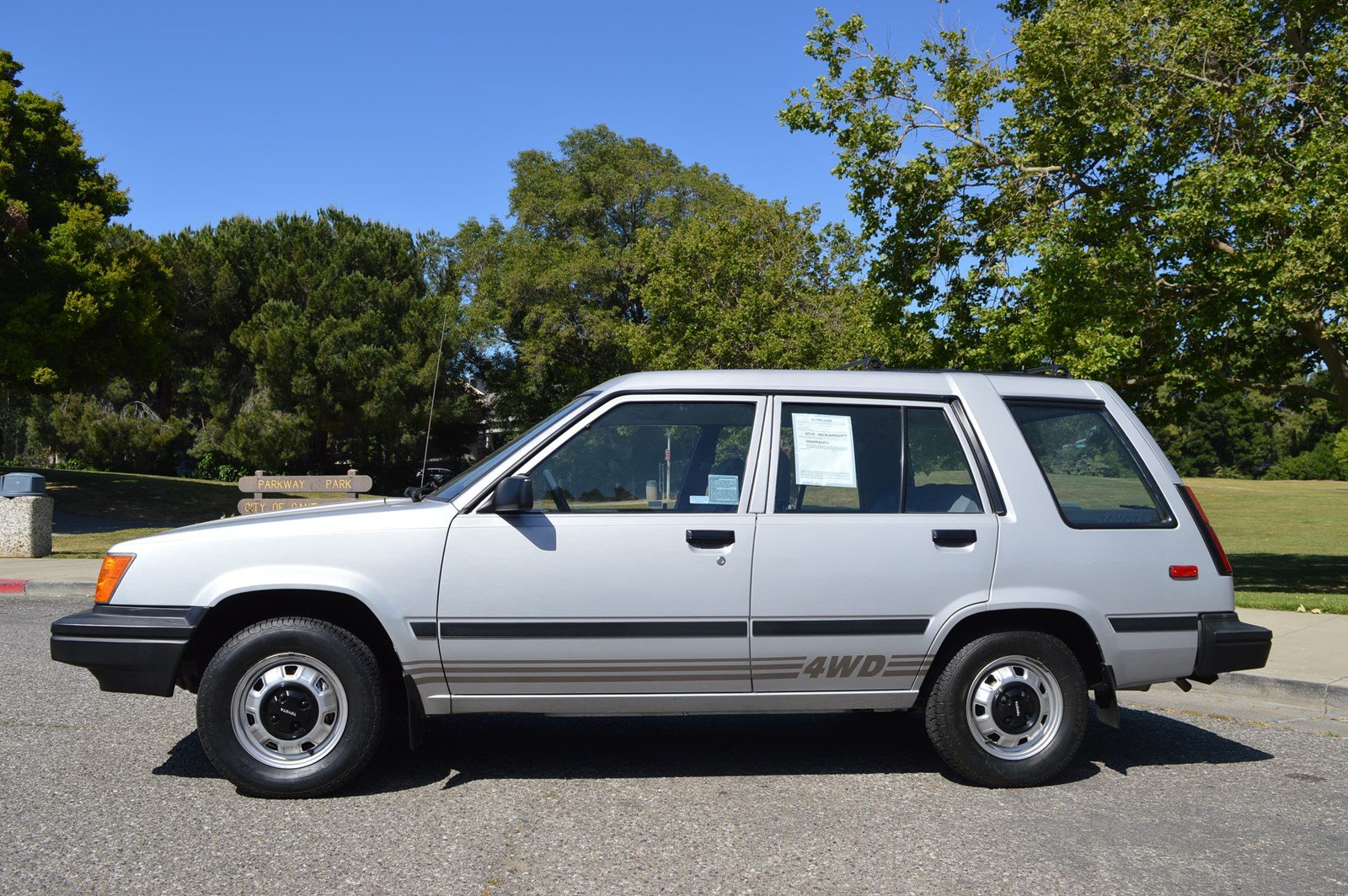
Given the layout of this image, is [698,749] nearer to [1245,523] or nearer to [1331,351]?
[1331,351]

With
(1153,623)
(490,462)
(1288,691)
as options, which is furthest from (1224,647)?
(490,462)

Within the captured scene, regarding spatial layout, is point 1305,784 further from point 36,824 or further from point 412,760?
point 36,824

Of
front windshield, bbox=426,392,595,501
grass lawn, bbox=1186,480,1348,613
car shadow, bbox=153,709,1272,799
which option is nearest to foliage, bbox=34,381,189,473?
grass lawn, bbox=1186,480,1348,613

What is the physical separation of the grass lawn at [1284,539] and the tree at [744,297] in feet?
38.5

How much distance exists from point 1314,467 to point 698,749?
238 feet

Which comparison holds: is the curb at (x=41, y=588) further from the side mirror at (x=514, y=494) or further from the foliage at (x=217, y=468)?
the foliage at (x=217, y=468)

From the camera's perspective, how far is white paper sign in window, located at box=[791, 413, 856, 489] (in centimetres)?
519

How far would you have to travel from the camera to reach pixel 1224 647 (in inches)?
209

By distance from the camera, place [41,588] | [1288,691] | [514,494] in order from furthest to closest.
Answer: [41,588] < [1288,691] < [514,494]

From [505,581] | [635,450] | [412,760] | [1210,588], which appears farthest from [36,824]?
[1210,588]

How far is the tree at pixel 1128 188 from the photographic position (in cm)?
1275

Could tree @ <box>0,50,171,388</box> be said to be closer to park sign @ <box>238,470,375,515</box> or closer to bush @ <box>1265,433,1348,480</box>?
park sign @ <box>238,470,375,515</box>

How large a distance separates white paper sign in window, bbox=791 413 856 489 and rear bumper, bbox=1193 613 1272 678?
1.89 meters

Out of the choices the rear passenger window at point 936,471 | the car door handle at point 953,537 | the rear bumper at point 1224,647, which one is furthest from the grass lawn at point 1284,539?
the car door handle at point 953,537
